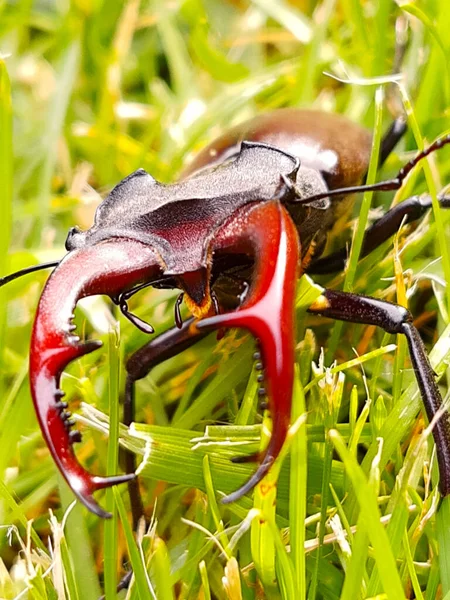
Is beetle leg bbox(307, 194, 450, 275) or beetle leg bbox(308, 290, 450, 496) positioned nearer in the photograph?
beetle leg bbox(308, 290, 450, 496)

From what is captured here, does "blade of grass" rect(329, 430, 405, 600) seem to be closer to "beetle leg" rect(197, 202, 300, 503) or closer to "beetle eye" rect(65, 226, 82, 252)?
"beetle leg" rect(197, 202, 300, 503)

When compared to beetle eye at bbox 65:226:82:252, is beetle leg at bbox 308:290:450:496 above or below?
A: below

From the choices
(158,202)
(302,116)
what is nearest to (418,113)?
(302,116)

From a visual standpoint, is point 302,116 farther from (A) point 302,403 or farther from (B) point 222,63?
(A) point 302,403

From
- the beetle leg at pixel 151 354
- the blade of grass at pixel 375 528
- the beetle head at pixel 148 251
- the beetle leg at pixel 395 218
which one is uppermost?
the beetle head at pixel 148 251

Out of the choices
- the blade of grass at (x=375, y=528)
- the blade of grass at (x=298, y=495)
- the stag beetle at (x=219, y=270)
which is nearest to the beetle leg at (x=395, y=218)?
the stag beetle at (x=219, y=270)

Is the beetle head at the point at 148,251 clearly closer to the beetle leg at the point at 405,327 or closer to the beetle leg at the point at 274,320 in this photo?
the beetle leg at the point at 274,320

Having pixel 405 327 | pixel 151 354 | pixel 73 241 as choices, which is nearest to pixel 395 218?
pixel 405 327

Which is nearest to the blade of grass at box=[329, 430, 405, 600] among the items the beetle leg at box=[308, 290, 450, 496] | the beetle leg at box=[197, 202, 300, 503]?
the beetle leg at box=[197, 202, 300, 503]
